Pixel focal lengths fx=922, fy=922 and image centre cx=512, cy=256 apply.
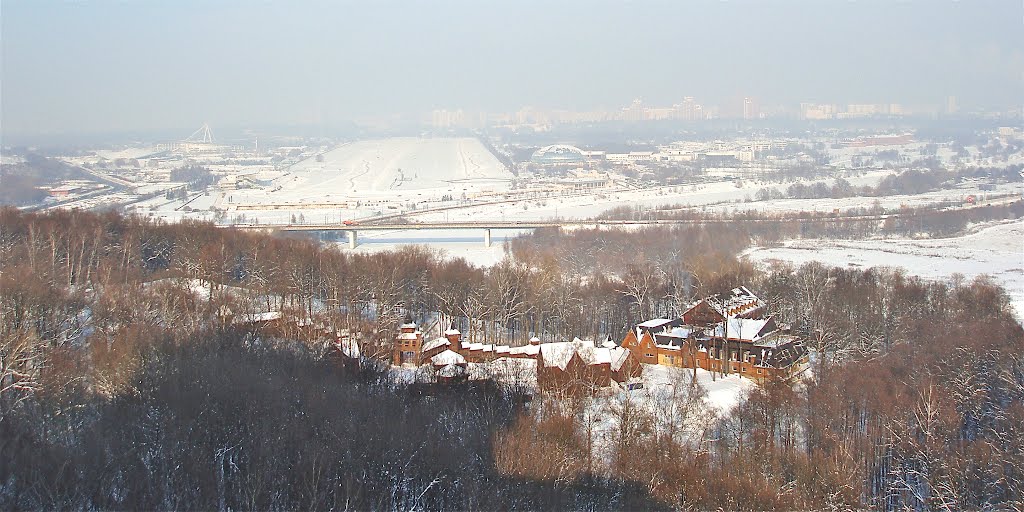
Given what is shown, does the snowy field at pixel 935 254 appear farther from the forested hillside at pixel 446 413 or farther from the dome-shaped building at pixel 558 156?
the dome-shaped building at pixel 558 156

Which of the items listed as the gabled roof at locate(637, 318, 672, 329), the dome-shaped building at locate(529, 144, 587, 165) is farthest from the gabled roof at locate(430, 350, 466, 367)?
Result: the dome-shaped building at locate(529, 144, 587, 165)

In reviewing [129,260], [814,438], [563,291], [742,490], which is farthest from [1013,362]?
[129,260]

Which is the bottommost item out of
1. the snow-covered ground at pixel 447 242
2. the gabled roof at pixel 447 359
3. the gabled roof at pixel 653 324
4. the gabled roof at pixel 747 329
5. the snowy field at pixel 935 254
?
the snowy field at pixel 935 254

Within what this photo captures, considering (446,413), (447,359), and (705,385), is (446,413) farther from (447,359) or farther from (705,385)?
(705,385)

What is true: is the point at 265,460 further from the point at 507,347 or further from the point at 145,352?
the point at 507,347

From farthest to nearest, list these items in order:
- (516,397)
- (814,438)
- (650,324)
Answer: (650,324) < (516,397) < (814,438)

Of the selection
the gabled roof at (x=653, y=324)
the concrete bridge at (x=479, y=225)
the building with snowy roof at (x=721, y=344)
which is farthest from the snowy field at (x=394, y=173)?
the building with snowy roof at (x=721, y=344)
